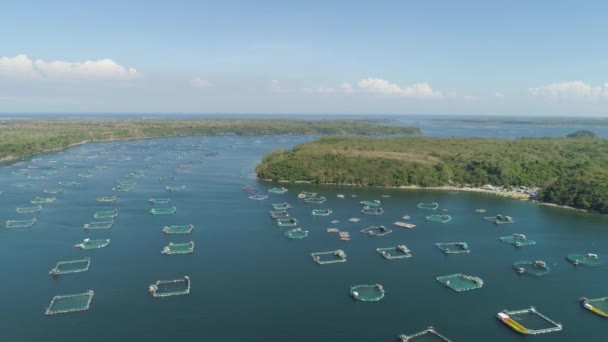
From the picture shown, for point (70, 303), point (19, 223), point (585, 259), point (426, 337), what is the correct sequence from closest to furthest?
point (426, 337), point (70, 303), point (585, 259), point (19, 223)

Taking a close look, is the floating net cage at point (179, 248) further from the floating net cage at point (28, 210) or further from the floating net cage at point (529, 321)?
the floating net cage at point (529, 321)

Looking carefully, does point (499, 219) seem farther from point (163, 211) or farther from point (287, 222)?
point (163, 211)

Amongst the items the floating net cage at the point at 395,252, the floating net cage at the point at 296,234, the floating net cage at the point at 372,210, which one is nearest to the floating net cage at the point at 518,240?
the floating net cage at the point at 395,252

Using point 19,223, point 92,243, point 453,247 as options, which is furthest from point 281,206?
point 19,223

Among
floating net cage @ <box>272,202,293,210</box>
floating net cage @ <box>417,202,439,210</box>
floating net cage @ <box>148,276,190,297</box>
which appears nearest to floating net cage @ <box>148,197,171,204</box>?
floating net cage @ <box>272,202,293,210</box>

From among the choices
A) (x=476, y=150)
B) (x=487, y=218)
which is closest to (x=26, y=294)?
(x=487, y=218)

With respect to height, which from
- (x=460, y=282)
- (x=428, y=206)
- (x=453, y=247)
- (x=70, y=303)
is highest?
(x=428, y=206)
